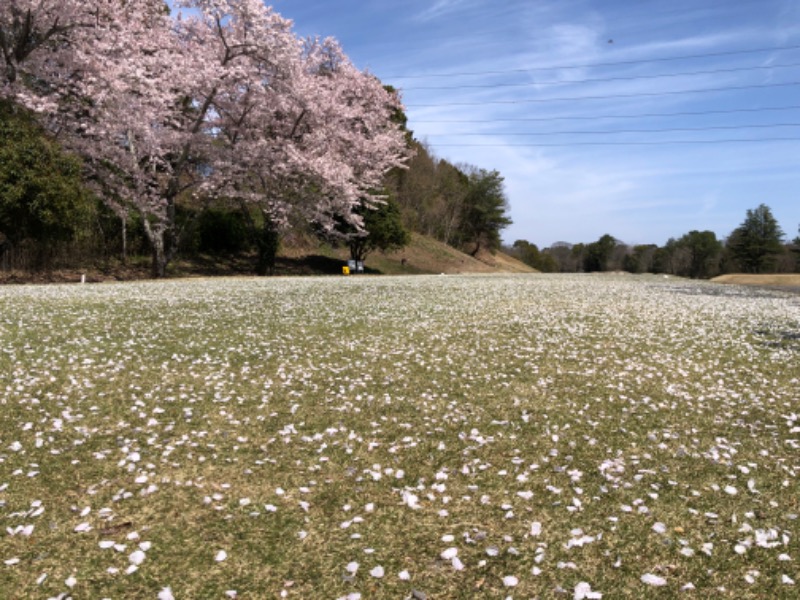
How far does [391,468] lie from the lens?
6055 mm

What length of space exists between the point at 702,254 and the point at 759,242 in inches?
1035

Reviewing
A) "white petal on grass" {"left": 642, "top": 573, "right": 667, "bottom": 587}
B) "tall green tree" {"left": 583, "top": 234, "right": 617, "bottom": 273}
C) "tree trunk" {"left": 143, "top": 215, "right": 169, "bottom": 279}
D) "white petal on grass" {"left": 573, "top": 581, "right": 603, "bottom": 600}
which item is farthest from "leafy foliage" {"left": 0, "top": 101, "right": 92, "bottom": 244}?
"tall green tree" {"left": 583, "top": 234, "right": 617, "bottom": 273}

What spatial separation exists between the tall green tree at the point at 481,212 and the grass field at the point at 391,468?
282 ft

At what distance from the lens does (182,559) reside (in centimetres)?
427

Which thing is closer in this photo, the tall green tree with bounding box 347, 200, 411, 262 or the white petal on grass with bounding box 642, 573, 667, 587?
the white petal on grass with bounding box 642, 573, 667, 587

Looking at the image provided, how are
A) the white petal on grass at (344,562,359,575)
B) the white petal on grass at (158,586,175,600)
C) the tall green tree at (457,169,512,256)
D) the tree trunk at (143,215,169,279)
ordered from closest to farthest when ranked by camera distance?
the white petal on grass at (158,586,175,600) → the white petal on grass at (344,562,359,575) → the tree trunk at (143,215,169,279) → the tall green tree at (457,169,512,256)

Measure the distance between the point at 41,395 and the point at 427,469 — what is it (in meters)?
6.56

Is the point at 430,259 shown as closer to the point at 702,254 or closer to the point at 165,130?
the point at 165,130

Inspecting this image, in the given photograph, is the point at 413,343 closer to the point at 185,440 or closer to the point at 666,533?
the point at 185,440

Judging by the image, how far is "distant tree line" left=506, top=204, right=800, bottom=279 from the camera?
10469 centimetres

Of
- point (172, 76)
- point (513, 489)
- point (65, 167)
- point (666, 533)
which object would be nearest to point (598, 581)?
point (666, 533)

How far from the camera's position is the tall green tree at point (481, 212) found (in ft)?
316

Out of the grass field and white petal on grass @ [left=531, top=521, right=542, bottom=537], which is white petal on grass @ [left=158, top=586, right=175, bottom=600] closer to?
the grass field

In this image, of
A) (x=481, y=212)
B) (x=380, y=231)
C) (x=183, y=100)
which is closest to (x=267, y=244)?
(x=183, y=100)
